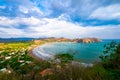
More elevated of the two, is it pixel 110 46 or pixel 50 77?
pixel 110 46

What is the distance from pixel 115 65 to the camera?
303 inches

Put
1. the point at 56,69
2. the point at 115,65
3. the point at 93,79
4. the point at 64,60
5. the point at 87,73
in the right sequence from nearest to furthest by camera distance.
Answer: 1. the point at 93,79
2. the point at 87,73
3. the point at 56,69
4. the point at 115,65
5. the point at 64,60

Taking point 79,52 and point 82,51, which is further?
point 82,51

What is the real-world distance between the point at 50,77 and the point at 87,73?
1.18 m

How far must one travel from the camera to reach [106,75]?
6406 millimetres

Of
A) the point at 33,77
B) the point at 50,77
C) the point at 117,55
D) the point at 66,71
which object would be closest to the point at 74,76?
→ the point at 66,71

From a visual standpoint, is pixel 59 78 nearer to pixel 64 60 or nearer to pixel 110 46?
pixel 64 60

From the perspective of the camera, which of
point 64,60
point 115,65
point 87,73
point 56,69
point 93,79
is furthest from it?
point 64,60

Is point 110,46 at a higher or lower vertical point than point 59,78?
higher

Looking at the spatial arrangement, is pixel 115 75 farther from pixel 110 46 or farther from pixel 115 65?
pixel 110 46

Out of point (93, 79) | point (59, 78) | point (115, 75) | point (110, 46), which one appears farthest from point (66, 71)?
point (110, 46)

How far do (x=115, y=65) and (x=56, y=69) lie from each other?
238cm

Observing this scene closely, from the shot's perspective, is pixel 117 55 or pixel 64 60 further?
pixel 64 60

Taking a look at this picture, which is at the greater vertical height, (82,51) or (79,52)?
(79,52)
